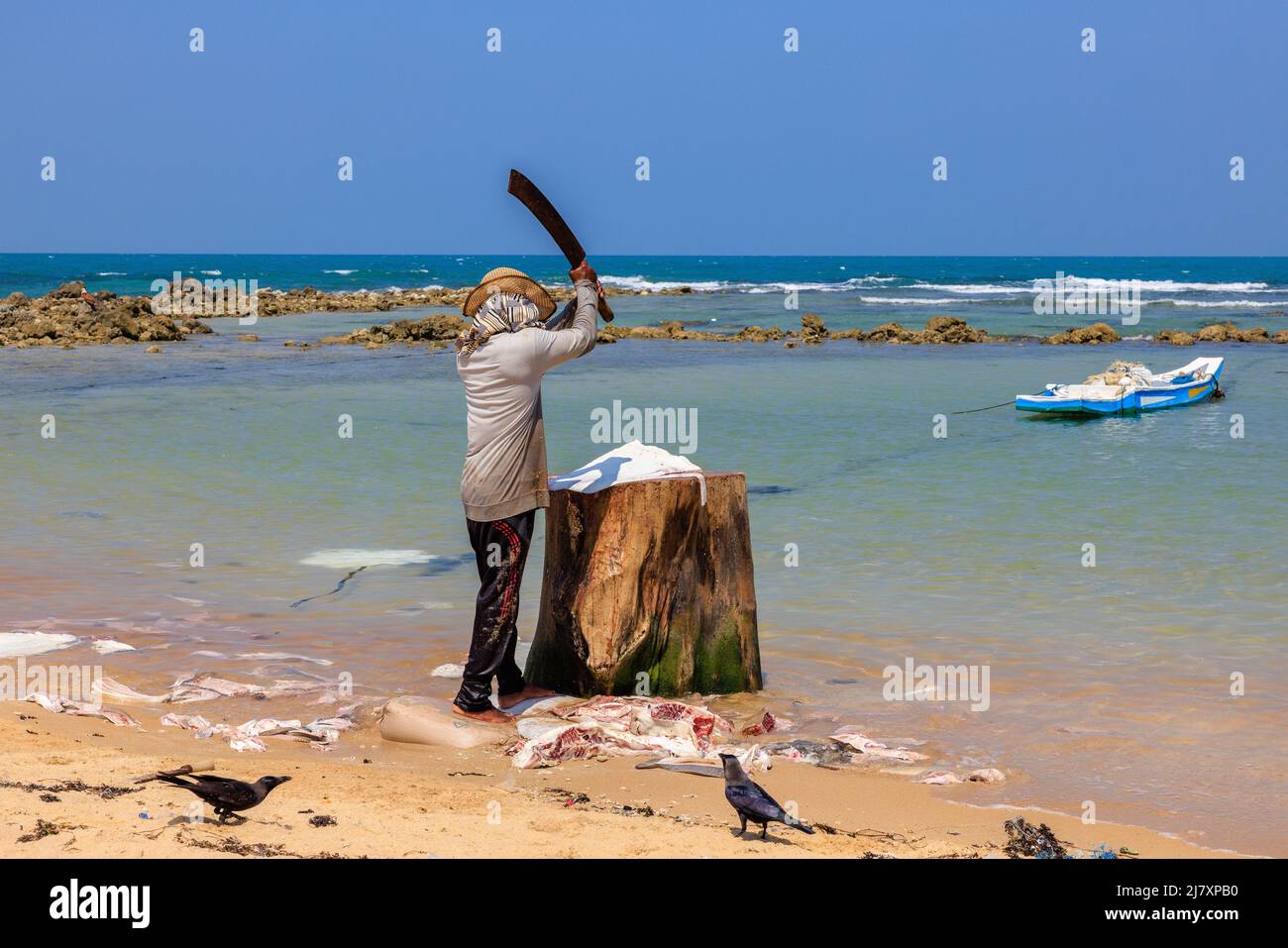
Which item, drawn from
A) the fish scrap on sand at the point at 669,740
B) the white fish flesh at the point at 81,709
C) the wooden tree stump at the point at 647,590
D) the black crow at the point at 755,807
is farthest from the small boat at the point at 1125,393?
the black crow at the point at 755,807

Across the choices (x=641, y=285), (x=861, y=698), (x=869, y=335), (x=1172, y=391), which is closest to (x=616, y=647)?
(x=861, y=698)

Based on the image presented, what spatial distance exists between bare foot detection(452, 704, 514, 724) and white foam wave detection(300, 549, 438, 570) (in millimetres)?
3736

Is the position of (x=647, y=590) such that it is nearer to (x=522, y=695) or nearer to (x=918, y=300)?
(x=522, y=695)

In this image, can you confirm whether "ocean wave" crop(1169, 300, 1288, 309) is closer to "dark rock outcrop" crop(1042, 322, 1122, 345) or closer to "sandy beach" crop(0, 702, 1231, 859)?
"dark rock outcrop" crop(1042, 322, 1122, 345)

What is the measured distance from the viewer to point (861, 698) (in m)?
6.85

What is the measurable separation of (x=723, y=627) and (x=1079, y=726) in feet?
5.95

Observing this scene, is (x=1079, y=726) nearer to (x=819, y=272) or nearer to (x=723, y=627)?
(x=723, y=627)

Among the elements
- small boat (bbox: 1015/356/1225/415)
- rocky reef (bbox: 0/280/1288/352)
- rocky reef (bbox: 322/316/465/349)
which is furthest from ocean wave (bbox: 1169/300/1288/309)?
small boat (bbox: 1015/356/1225/415)

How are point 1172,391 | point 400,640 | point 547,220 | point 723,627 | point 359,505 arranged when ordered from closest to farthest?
point 547,220 → point 723,627 → point 400,640 → point 359,505 → point 1172,391

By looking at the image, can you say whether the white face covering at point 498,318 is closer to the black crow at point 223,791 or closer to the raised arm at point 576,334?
the raised arm at point 576,334

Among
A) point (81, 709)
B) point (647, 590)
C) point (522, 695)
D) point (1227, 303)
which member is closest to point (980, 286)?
point (1227, 303)

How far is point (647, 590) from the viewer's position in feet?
21.3

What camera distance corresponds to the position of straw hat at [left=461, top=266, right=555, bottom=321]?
6.10 m

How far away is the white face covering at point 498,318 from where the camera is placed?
19.8 ft
